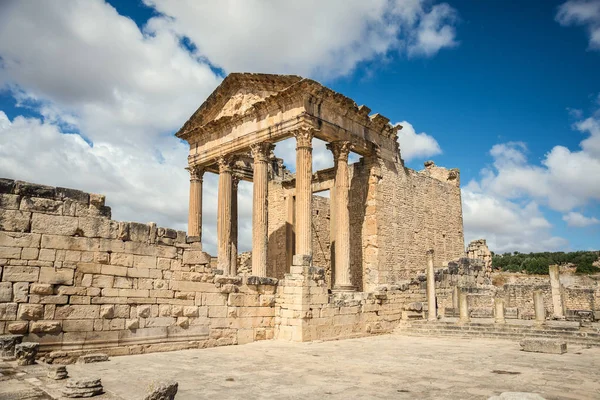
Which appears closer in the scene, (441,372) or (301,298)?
(441,372)

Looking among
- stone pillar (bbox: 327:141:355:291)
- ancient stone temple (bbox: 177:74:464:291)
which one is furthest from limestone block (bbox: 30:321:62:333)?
stone pillar (bbox: 327:141:355:291)

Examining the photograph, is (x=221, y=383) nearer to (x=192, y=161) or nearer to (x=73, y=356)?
(x=73, y=356)

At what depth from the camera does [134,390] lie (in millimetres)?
5453

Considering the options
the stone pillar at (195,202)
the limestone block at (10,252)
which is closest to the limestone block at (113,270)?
the limestone block at (10,252)

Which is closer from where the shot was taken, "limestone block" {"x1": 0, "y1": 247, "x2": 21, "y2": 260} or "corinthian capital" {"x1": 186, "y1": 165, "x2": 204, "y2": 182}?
"limestone block" {"x1": 0, "y1": 247, "x2": 21, "y2": 260}

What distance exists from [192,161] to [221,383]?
652 inches

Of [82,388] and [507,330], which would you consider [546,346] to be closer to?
[507,330]

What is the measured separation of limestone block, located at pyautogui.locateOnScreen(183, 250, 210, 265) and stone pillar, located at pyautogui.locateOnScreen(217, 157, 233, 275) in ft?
30.2

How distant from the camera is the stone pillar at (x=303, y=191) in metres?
15.9

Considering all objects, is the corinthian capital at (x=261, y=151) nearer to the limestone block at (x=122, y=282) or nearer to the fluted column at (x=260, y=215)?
the fluted column at (x=260, y=215)

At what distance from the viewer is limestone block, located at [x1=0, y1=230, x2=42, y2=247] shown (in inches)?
292

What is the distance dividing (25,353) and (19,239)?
2066 mm

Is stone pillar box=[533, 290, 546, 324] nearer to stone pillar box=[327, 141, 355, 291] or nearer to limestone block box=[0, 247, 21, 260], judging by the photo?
stone pillar box=[327, 141, 355, 291]

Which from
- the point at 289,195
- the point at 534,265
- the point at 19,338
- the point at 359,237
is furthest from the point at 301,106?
the point at 534,265
